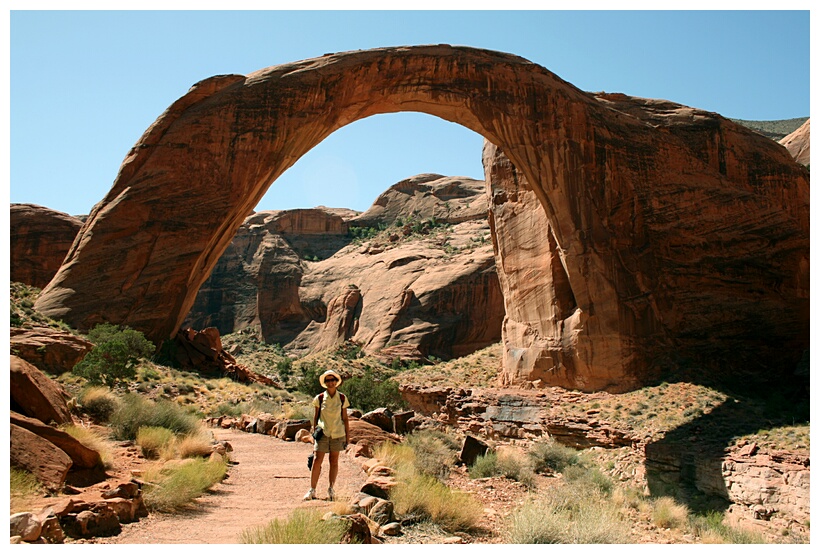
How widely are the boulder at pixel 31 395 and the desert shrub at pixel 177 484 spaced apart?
1359 millimetres

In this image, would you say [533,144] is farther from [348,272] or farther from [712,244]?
[348,272]

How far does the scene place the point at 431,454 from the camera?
1005 cm

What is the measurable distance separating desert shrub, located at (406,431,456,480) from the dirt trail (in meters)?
1.04

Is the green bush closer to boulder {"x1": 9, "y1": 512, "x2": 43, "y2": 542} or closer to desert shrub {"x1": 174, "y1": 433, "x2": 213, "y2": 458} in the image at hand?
desert shrub {"x1": 174, "y1": 433, "x2": 213, "y2": 458}

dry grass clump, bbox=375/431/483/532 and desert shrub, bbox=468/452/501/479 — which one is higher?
dry grass clump, bbox=375/431/483/532

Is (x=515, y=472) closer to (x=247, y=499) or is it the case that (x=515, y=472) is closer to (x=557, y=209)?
(x=247, y=499)

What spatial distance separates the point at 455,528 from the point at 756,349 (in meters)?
15.7

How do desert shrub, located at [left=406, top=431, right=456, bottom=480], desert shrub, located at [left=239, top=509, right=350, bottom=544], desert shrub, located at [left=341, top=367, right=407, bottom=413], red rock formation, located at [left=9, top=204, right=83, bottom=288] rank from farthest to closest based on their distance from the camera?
red rock formation, located at [left=9, top=204, right=83, bottom=288] → desert shrub, located at [left=341, top=367, right=407, bottom=413] → desert shrub, located at [left=406, top=431, right=456, bottom=480] → desert shrub, located at [left=239, top=509, right=350, bottom=544]

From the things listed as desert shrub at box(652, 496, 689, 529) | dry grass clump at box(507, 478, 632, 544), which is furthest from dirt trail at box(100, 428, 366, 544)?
desert shrub at box(652, 496, 689, 529)

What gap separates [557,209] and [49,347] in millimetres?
15167

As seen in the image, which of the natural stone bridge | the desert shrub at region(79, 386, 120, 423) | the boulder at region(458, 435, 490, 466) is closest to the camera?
the desert shrub at region(79, 386, 120, 423)

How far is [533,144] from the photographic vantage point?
792 inches

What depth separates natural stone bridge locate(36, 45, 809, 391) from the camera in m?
18.8
